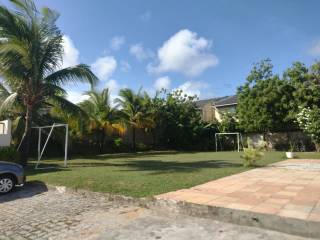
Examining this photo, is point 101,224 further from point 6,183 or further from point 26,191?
point 6,183

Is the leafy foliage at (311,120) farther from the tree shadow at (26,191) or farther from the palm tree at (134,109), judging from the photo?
the tree shadow at (26,191)

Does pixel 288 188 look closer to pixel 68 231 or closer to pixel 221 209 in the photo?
pixel 221 209

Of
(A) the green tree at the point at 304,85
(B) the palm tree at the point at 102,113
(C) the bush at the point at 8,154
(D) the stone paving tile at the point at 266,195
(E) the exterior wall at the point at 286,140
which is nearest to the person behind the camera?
(D) the stone paving tile at the point at 266,195

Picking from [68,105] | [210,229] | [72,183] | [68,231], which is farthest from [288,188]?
[68,105]

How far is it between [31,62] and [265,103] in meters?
18.8

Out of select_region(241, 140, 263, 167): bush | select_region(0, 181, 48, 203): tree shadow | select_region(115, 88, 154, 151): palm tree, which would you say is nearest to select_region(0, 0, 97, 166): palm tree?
select_region(0, 181, 48, 203): tree shadow

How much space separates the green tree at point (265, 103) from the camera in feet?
78.0

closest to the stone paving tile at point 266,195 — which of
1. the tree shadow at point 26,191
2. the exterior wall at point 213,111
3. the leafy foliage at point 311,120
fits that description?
the tree shadow at point 26,191

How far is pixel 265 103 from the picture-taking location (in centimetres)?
2416

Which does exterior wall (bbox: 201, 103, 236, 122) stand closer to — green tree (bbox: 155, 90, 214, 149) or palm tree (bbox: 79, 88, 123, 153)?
green tree (bbox: 155, 90, 214, 149)

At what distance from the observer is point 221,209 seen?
17.6 feet

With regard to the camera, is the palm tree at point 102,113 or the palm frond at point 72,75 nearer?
the palm frond at point 72,75

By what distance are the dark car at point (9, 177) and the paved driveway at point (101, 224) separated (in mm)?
1082

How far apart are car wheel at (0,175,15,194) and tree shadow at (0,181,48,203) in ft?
0.47
